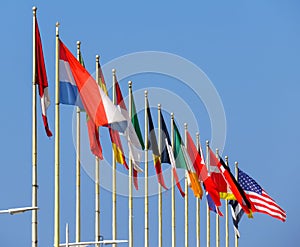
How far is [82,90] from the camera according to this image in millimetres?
57938

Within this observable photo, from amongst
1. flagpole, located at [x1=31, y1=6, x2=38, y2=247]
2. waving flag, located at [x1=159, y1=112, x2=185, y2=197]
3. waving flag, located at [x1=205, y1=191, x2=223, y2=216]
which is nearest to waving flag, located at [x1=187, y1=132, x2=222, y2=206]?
waving flag, located at [x1=205, y1=191, x2=223, y2=216]

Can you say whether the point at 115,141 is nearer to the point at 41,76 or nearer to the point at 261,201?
the point at 41,76

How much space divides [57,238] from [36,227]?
93cm

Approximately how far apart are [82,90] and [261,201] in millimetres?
26506

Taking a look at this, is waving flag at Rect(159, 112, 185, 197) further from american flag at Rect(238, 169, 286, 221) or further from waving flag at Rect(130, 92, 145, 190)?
american flag at Rect(238, 169, 286, 221)

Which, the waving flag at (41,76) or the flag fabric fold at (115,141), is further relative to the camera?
the flag fabric fold at (115,141)

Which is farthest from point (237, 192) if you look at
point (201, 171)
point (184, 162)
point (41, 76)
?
point (41, 76)

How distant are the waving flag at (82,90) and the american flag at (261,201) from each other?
75.8 ft

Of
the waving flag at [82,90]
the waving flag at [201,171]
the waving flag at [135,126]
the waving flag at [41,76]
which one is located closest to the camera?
the waving flag at [41,76]

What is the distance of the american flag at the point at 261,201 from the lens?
80625 mm

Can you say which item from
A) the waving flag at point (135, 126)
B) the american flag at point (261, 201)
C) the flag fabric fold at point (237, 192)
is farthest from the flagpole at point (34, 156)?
the american flag at point (261, 201)

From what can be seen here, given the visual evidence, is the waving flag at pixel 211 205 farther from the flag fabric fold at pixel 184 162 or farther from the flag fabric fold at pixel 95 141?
the flag fabric fold at pixel 95 141

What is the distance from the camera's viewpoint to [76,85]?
5809 cm

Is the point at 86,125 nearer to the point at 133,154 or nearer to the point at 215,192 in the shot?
the point at 133,154
